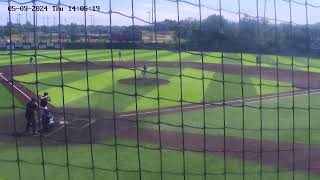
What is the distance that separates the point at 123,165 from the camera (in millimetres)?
5418

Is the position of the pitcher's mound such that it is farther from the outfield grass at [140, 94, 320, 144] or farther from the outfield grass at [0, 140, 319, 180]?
the outfield grass at [0, 140, 319, 180]

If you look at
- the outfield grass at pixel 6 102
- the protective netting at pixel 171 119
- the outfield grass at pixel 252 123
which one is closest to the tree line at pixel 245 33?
the protective netting at pixel 171 119

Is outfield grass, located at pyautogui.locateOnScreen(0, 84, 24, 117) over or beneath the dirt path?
over

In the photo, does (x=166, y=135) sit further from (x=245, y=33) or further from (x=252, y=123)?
(x=245, y=33)

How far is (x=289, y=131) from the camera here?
278 inches

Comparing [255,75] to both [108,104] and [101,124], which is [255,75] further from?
[101,124]

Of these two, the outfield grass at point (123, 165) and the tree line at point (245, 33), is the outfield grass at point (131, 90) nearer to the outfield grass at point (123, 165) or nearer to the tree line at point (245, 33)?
the outfield grass at point (123, 165)

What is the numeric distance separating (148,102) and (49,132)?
10.1 ft

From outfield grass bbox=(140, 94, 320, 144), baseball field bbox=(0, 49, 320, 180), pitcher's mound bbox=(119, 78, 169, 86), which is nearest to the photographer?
baseball field bbox=(0, 49, 320, 180)

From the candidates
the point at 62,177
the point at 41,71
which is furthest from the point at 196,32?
the point at 41,71

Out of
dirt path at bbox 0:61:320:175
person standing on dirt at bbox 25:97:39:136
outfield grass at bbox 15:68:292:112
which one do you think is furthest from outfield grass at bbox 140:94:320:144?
person standing on dirt at bbox 25:97:39:136

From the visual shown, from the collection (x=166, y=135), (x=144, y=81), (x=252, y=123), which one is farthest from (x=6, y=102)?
(x=252, y=123)

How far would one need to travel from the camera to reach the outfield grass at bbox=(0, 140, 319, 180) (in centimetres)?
499

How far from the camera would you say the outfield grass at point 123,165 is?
499 cm
